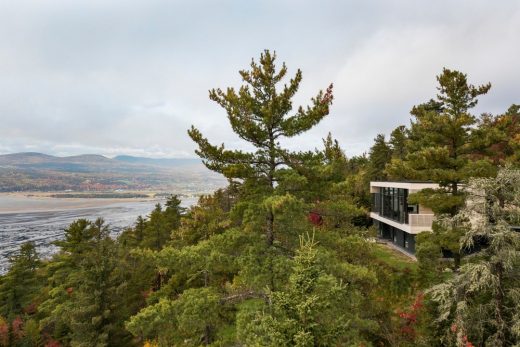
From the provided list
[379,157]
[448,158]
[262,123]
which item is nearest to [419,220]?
[448,158]

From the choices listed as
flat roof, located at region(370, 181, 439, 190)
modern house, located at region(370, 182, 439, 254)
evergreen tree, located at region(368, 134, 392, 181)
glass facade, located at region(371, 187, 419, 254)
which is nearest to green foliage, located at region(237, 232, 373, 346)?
modern house, located at region(370, 182, 439, 254)

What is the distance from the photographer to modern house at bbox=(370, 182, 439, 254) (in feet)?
→ 87.9

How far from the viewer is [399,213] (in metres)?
30.0

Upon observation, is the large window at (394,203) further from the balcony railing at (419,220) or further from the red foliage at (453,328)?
the red foliage at (453,328)

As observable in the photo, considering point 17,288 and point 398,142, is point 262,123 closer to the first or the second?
point 17,288

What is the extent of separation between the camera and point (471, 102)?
16391 mm

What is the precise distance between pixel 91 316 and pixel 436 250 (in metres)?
19.1

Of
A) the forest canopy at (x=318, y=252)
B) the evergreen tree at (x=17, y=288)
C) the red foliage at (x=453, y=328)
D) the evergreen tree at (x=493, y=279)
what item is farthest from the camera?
the evergreen tree at (x=17, y=288)

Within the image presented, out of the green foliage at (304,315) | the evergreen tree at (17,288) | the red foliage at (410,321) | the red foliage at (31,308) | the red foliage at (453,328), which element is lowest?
the red foliage at (31,308)

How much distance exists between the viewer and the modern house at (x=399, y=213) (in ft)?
87.9

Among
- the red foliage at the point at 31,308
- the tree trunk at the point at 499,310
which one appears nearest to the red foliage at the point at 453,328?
A: the tree trunk at the point at 499,310

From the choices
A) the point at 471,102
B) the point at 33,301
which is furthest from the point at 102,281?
the point at 471,102

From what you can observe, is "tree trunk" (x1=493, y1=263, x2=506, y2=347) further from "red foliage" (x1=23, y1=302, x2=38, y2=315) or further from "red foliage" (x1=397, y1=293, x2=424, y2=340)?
"red foliage" (x1=23, y1=302, x2=38, y2=315)

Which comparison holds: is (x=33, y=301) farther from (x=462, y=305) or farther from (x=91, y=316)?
(x=462, y=305)
